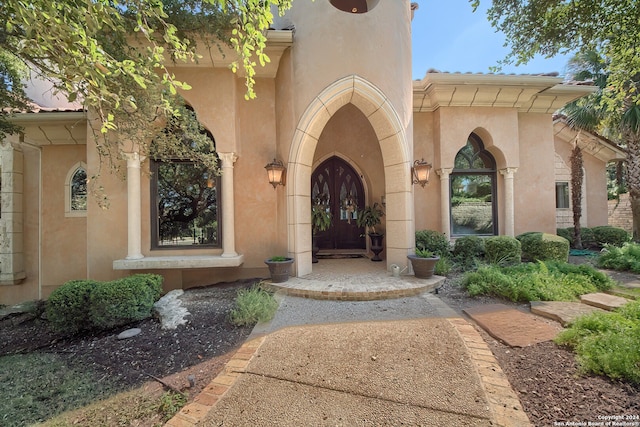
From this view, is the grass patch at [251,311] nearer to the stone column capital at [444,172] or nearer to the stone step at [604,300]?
the stone step at [604,300]

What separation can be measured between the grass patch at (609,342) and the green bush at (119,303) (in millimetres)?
5245

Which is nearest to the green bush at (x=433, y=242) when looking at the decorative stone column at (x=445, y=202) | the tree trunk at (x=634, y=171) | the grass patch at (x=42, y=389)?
the decorative stone column at (x=445, y=202)

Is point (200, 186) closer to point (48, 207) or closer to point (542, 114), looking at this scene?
point (48, 207)

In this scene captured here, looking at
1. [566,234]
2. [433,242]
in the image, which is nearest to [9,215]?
[433,242]

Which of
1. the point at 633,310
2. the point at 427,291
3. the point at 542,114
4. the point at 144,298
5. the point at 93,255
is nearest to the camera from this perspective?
the point at 633,310

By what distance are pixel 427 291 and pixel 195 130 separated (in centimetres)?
504

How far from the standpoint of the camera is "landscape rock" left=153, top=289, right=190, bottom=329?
3838 mm

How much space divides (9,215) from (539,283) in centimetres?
1177

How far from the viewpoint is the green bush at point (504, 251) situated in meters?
6.16

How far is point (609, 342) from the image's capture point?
2416mm

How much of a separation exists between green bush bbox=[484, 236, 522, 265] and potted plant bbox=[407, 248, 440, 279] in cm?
209

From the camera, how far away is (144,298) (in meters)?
4.12

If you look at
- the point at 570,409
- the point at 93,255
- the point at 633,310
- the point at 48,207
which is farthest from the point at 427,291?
the point at 48,207

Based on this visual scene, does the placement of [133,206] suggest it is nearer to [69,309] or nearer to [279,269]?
[69,309]
